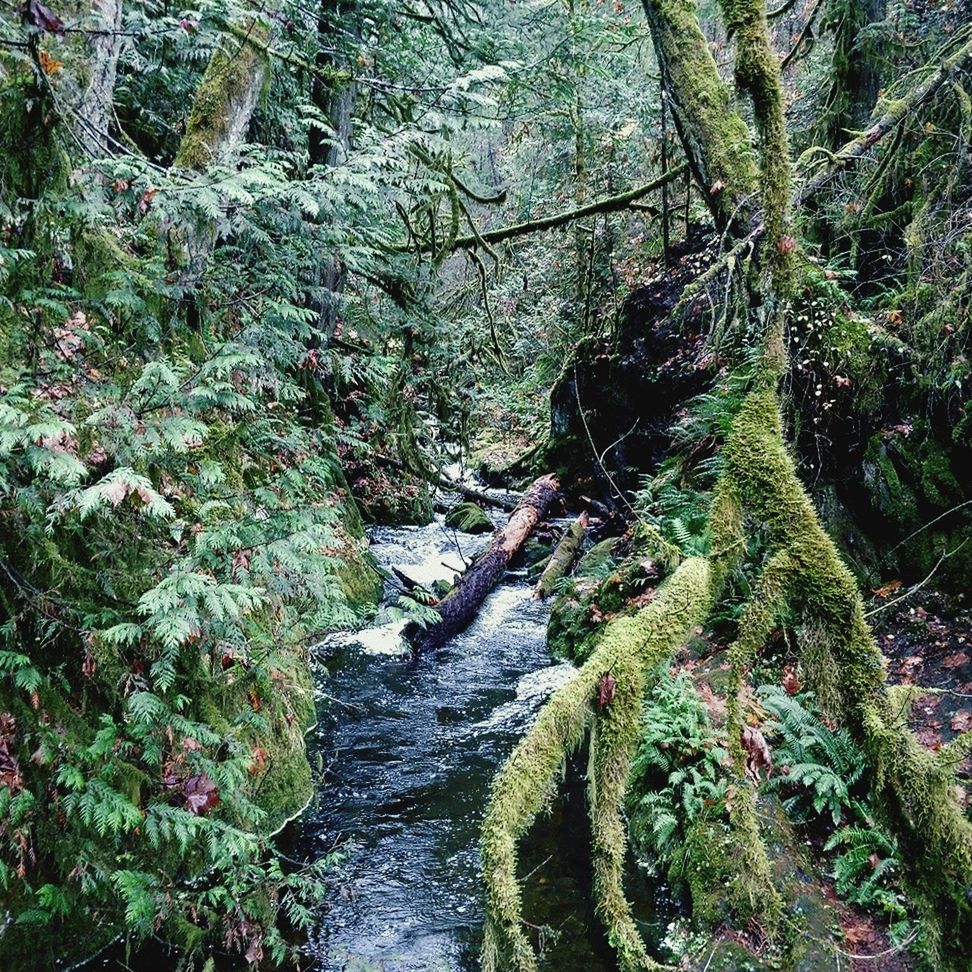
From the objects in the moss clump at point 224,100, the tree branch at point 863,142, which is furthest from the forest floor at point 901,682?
the moss clump at point 224,100

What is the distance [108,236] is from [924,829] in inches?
214

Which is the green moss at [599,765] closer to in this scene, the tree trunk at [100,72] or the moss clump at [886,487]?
the tree trunk at [100,72]

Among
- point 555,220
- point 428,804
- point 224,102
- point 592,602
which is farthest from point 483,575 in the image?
point 224,102

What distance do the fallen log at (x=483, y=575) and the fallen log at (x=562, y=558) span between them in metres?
0.75

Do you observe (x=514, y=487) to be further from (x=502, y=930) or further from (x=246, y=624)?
(x=502, y=930)

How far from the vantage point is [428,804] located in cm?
585

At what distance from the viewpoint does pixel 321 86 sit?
932 cm

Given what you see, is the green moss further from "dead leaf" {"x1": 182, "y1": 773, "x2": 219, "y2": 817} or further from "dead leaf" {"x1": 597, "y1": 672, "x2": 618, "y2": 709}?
"dead leaf" {"x1": 182, "y1": 773, "x2": 219, "y2": 817}

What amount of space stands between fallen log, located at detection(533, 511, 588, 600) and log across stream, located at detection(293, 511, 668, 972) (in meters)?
0.71

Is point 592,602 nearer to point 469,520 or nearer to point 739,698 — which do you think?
point 469,520

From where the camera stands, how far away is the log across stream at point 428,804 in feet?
14.6

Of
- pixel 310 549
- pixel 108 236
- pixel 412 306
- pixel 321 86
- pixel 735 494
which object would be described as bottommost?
pixel 310 549

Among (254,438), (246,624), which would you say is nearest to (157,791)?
(246,624)

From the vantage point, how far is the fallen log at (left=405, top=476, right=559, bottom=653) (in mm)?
8984
